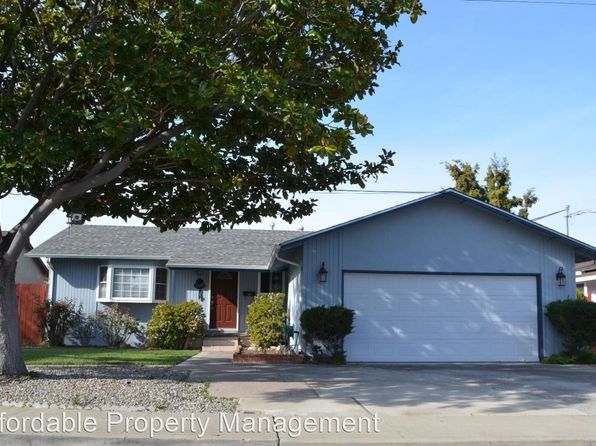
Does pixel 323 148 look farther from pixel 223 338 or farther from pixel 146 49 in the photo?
pixel 223 338

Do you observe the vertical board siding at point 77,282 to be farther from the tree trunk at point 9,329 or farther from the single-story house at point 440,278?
the tree trunk at point 9,329

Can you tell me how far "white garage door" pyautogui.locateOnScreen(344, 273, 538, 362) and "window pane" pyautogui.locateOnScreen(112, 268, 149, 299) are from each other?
8.88m

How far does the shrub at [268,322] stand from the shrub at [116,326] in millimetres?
4925

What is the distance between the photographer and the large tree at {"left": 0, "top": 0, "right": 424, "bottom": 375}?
31.1 ft

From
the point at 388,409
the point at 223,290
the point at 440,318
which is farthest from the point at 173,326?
the point at 388,409

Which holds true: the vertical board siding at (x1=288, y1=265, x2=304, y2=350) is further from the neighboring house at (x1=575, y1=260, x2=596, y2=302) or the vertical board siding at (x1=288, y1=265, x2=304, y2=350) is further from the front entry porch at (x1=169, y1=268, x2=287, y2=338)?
the neighboring house at (x1=575, y1=260, x2=596, y2=302)

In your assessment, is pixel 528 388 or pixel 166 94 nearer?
pixel 166 94

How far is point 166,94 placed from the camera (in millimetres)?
9664

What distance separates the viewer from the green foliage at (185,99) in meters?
9.48

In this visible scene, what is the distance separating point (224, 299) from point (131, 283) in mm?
3417

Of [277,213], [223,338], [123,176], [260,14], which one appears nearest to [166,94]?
[260,14]

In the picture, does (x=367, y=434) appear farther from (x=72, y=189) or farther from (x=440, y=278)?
(x=440, y=278)

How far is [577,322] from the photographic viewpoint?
16.8 metres

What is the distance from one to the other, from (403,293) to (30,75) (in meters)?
10.4
